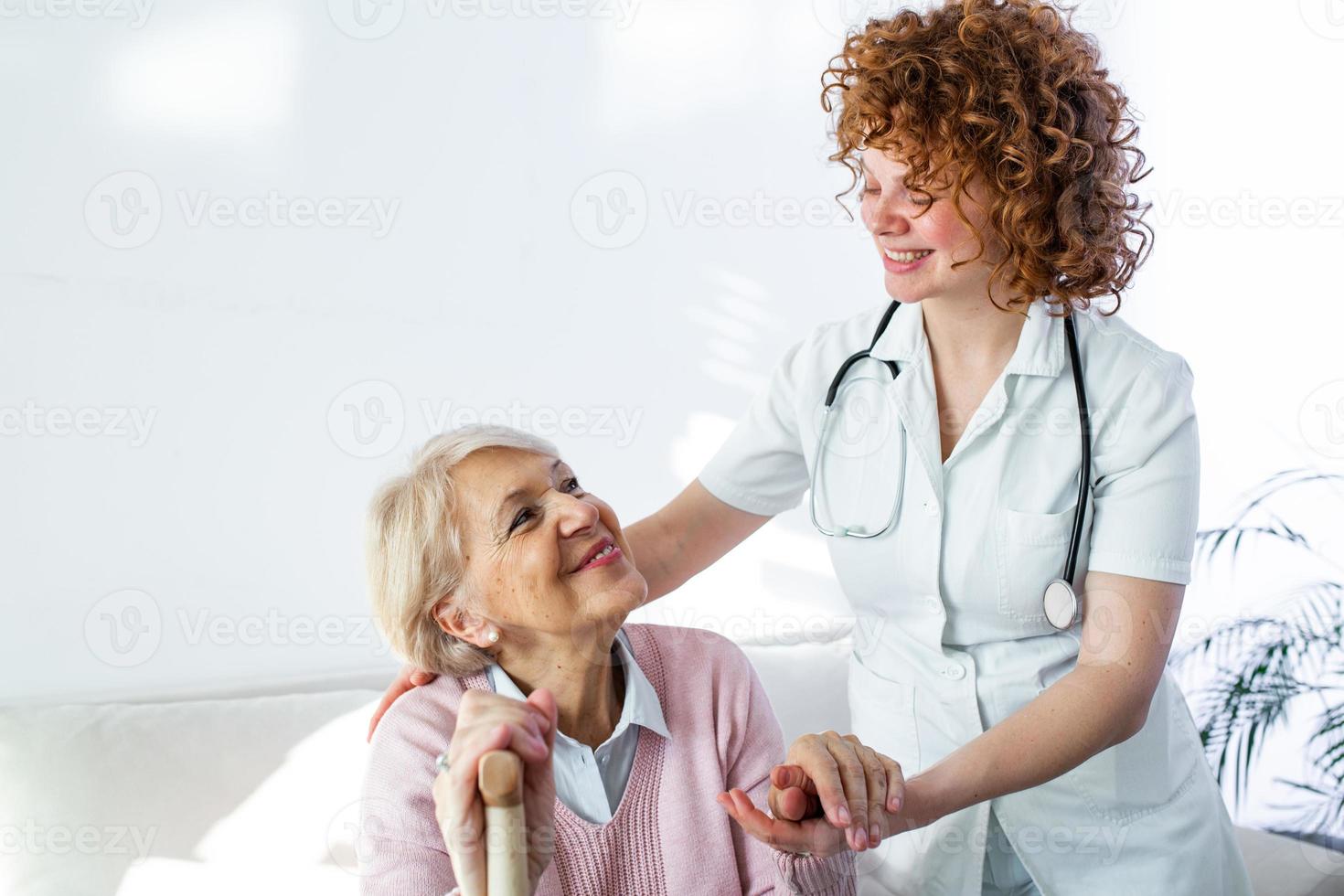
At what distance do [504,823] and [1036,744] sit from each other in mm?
635

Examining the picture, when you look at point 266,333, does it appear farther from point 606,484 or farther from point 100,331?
point 606,484

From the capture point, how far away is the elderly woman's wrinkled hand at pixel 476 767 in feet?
3.39

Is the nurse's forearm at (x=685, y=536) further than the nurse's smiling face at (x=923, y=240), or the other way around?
the nurse's forearm at (x=685, y=536)

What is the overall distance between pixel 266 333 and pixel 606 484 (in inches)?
29.5

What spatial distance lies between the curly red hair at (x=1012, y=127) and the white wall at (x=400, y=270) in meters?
0.79

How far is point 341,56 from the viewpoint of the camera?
2166 mm

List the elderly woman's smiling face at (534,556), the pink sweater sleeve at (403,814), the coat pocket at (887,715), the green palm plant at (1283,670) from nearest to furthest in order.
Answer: the pink sweater sleeve at (403,814) → the elderly woman's smiling face at (534,556) → the coat pocket at (887,715) → the green palm plant at (1283,670)

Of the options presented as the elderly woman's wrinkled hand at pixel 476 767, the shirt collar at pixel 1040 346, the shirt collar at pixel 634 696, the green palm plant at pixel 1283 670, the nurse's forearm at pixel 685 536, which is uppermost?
the shirt collar at pixel 1040 346

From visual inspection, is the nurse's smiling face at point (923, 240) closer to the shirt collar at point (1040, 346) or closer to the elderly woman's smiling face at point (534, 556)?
the shirt collar at point (1040, 346)

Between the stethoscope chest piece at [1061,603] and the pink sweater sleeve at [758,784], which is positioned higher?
the stethoscope chest piece at [1061,603]

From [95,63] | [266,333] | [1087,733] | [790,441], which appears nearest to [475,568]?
[790,441]

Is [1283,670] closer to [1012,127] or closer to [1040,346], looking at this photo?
[1040,346]

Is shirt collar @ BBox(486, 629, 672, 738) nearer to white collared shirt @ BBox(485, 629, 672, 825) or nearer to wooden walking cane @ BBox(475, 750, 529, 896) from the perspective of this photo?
white collared shirt @ BBox(485, 629, 672, 825)

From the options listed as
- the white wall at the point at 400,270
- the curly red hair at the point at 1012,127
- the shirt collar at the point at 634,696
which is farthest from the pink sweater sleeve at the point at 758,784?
the white wall at the point at 400,270
